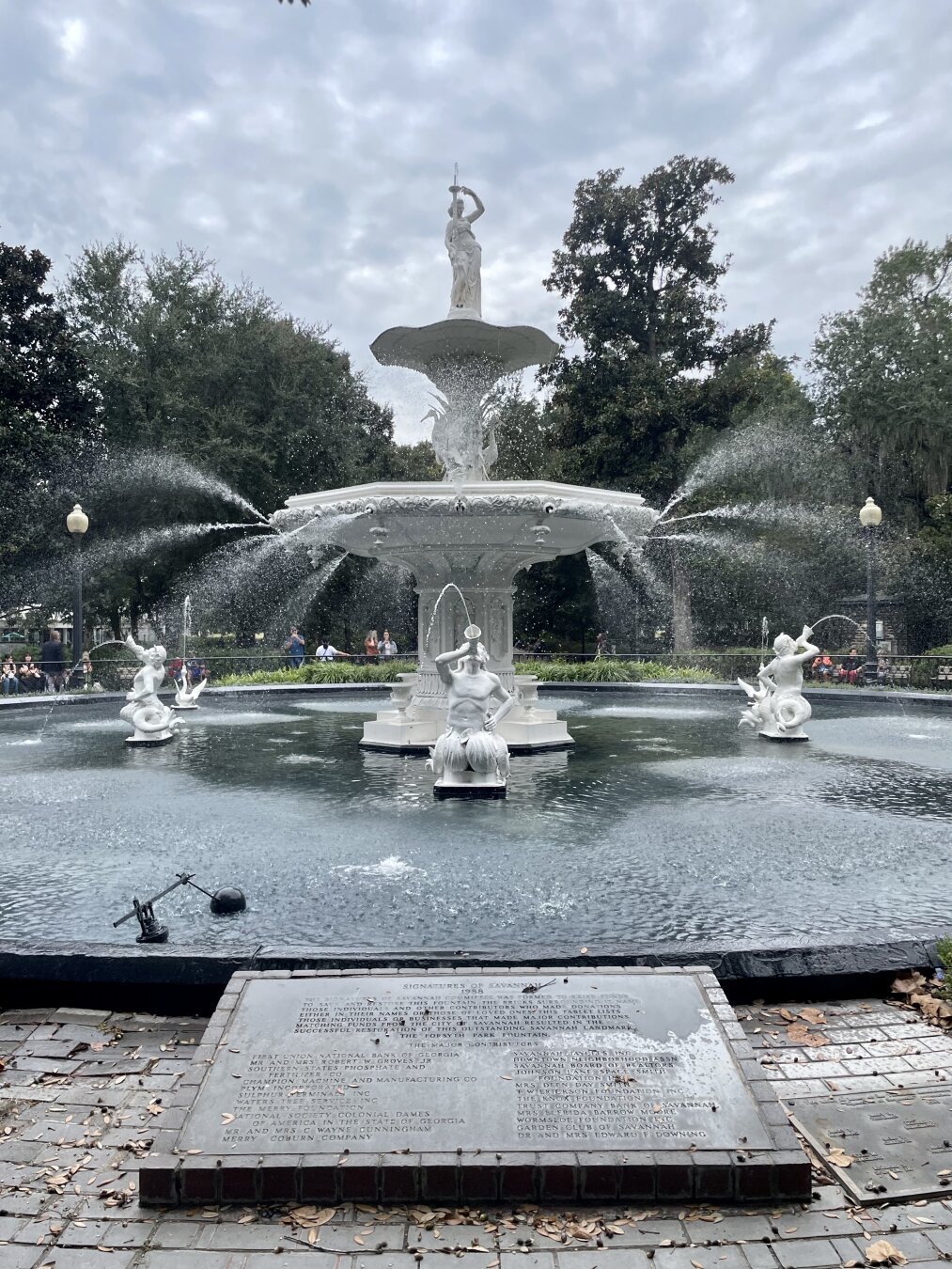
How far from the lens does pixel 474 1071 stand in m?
3.15

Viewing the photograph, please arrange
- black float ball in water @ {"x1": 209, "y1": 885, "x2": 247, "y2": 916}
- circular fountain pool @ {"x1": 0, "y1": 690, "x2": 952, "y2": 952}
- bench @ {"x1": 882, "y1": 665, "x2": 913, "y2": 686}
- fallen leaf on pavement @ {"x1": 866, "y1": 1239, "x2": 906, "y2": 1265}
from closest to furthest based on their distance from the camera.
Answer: fallen leaf on pavement @ {"x1": 866, "y1": 1239, "x2": 906, "y2": 1265}, circular fountain pool @ {"x1": 0, "y1": 690, "x2": 952, "y2": 952}, black float ball in water @ {"x1": 209, "y1": 885, "x2": 247, "y2": 916}, bench @ {"x1": 882, "y1": 665, "x2": 913, "y2": 686}

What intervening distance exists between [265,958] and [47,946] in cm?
117

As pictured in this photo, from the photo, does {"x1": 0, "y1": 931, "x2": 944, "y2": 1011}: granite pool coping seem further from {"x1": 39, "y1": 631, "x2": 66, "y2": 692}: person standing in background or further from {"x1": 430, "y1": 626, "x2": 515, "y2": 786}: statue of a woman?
{"x1": 39, "y1": 631, "x2": 66, "y2": 692}: person standing in background

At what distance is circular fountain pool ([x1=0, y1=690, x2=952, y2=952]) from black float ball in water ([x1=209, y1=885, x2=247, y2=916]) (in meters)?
0.07

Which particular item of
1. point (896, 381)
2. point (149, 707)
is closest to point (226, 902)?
point (149, 707)

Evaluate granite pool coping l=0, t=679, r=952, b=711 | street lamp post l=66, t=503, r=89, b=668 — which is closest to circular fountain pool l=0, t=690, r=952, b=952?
granite pool coping l=0, t=679, r=952, b=711

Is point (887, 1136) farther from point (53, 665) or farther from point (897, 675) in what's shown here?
point (897, 675)

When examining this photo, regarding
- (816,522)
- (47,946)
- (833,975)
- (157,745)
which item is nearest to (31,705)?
(157,745)

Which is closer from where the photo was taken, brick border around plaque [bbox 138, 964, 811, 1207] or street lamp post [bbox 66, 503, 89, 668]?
brick border around plaque [bbox 138, 964, 811, 1207]

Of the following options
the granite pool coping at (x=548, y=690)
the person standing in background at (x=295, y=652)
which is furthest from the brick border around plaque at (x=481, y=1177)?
the person standing in background at (x=295, y=652)

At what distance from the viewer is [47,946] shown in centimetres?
452

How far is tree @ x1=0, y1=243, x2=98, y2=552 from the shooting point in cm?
2645

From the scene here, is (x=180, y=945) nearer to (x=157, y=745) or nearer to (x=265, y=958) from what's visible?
(x=265, y=958)

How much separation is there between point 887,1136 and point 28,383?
28.7 metres
